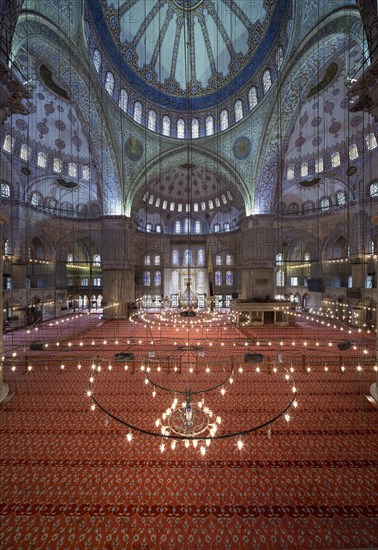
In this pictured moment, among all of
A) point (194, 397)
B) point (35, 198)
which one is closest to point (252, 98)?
point (35, 198)

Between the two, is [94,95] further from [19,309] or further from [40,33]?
[19,309]

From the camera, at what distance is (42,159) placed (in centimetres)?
1355

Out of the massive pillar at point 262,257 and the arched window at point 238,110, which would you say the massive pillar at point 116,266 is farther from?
the arched window at point 238,110

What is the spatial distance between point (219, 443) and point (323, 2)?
1384 cm

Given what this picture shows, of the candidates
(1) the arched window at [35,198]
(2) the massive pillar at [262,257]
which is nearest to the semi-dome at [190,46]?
(2) the massive pillar at [262,257]

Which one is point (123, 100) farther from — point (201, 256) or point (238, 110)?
point (201, 256)

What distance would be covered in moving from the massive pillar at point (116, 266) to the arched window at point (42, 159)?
5.08 metres

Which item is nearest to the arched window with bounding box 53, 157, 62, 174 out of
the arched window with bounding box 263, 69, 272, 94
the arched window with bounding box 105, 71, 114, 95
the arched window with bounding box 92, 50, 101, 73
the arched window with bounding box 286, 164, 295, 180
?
the arched window with bounding box 105, 71, 114, 95

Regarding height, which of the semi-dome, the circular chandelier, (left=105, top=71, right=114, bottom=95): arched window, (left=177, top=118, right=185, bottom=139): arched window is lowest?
the circular chandelier

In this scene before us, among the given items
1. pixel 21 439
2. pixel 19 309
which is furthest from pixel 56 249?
pixel 21 439

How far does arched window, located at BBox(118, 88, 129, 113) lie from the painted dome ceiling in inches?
26.5

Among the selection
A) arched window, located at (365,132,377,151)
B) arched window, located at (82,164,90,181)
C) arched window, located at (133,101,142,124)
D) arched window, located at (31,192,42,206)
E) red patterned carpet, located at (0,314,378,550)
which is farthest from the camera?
arched window, located at (82,164,90,181)

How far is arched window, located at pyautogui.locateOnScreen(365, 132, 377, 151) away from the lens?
11289 mm

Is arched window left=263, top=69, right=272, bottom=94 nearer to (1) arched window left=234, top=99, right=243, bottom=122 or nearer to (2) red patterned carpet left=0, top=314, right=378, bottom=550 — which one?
(1) arched window left=234, top=99, right=243, bottom=122
